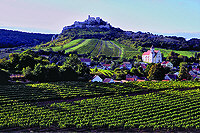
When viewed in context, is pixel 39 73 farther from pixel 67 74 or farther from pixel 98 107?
pixel 98 107

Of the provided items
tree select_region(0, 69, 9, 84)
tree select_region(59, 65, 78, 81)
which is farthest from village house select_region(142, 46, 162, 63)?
tree select_region(0, 69, 9, 84)

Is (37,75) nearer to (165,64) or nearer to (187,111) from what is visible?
(187,111)

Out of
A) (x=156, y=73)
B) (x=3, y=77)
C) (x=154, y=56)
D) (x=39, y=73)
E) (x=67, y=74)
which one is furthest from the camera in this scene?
(x=154, y=56)

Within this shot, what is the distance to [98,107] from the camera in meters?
29.8

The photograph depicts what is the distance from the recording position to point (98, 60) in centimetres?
10050

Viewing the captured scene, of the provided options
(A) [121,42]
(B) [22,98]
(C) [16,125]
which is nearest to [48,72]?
(B) [22,98]

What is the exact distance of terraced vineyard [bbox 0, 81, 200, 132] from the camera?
24.4 metres

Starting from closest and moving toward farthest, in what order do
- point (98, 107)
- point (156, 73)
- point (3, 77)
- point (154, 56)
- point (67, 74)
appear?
point (98, 107) < point (3, 77) < point (67, 74) < point (156, 73) < point (154, 56)

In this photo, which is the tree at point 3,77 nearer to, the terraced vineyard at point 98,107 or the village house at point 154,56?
the terraced vineyard at point 98,107

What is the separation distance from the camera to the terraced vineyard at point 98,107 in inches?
960

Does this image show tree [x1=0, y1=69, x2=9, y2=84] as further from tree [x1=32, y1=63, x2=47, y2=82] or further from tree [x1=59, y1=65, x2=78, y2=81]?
tree [x1=59, y1=65, x2=78, y2=81]

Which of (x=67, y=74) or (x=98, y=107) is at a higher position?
(x=67, y=74)

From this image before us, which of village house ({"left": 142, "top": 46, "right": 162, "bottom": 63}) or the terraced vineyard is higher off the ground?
village house ({"left": 142, "top": 46, "right": 162, "bottom": 63})

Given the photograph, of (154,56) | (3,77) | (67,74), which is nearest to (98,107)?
(67,74)
